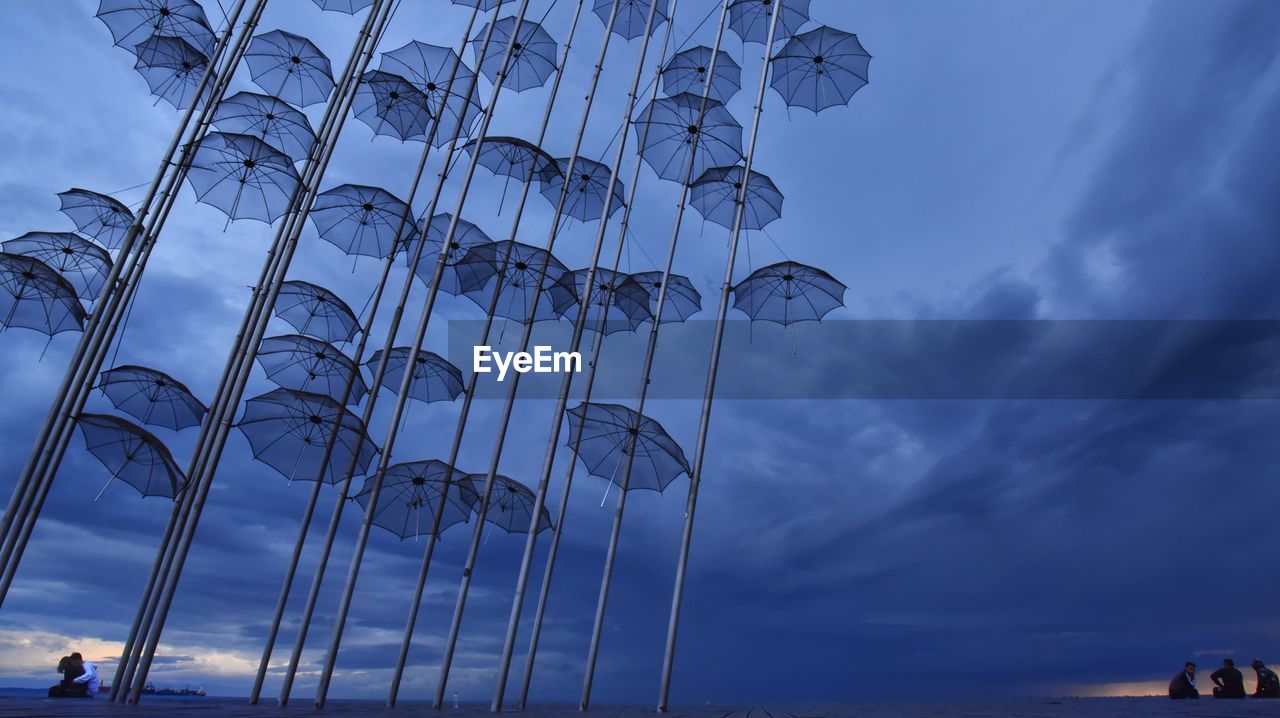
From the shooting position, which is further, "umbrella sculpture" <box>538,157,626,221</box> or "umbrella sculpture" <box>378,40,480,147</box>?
"umbrella sculpture" <box>538,157,626,221</box>

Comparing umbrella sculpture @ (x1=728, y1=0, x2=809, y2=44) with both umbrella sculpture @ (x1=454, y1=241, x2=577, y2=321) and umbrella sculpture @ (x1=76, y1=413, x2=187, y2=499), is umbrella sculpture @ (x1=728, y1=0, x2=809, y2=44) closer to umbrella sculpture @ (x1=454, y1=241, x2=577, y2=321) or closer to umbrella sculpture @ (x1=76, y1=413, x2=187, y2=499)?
umbrella sculpture @ (x1=454, y1=241, x2=577, y2=321)

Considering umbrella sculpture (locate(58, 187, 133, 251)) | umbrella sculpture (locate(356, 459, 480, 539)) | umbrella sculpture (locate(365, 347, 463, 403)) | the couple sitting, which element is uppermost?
umbrella sculpture (locate(58, 187, 133, 251))

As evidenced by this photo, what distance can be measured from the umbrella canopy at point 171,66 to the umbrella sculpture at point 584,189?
8294 millimetres

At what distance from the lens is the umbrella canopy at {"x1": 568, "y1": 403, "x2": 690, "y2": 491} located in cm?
1451

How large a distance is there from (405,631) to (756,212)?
43.9 feet

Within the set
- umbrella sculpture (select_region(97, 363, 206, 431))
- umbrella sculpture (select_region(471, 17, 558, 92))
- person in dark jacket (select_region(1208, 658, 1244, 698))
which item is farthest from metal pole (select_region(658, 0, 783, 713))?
person in dark jacket (select_region(1208, 658, 1244, 698))

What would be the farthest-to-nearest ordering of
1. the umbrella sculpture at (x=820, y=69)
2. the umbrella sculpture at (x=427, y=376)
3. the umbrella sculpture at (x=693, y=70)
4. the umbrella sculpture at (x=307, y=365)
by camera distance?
the umbrella sculpture at (x=693, y=70) < the umbrella sculpture at (x=427, y=376) < the umbrella sculpture at (x=820, y=69) < the umbrella sculpture at (x=307, y=365)

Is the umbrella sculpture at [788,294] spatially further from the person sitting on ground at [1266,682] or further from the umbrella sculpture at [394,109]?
the person sitting on ground at [1266,682]

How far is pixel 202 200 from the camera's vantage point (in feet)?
56.6

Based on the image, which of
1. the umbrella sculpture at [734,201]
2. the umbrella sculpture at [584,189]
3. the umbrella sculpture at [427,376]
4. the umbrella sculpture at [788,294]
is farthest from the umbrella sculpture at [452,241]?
the umbrella sculpture at [788,294]

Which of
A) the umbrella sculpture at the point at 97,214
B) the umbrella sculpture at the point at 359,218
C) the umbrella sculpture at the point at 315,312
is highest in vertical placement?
the umbrella sculpture at the point at 359,218

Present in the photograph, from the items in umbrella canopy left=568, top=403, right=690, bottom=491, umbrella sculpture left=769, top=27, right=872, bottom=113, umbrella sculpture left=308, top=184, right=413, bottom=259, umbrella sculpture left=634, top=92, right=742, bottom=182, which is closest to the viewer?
umbrella canopy left=568, top=403, right=690, bottom=491

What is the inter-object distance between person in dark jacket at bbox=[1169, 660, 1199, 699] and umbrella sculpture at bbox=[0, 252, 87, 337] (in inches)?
1128

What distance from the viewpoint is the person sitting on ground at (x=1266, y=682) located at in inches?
786
